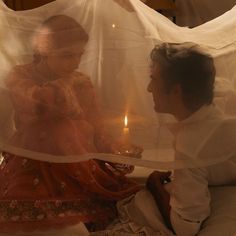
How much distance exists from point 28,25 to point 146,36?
27 centimetres

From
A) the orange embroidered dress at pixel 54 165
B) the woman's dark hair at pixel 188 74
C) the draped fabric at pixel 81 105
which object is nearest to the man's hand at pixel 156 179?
the orange embroidered dress at pixel 54 165

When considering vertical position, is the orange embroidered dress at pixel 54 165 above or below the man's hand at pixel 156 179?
above

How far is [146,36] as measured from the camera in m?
0.94

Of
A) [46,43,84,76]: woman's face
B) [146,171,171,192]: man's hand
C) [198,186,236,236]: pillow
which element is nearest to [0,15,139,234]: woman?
[46,43,84,76]: woman's face

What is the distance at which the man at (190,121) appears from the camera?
2.83 feet

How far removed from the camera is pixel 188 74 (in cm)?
86

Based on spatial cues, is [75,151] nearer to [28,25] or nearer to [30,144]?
[30,144]

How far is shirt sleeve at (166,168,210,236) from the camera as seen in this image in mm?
909

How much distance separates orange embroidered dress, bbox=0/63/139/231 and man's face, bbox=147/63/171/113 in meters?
0.13

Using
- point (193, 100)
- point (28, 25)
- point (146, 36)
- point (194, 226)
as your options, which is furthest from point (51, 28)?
point (194, 226)

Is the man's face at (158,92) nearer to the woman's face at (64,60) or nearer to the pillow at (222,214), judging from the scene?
the woman's face at (64,60)

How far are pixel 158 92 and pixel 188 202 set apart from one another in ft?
0.83

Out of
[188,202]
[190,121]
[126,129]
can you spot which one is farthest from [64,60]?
[188,202]

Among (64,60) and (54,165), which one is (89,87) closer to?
(64,60)
